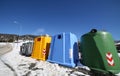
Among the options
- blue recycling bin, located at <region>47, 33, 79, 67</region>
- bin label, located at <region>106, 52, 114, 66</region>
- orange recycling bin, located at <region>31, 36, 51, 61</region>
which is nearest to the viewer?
bin label, located at <region>106, 52, 114, 66</region>

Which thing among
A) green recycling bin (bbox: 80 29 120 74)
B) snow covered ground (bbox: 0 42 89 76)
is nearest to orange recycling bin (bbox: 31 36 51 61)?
snow covered ground (bbox: 0 42 89 76)

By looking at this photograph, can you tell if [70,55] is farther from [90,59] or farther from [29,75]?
[29,75]

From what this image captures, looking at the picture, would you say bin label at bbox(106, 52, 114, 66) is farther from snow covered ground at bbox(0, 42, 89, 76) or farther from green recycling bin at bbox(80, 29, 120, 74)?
snow covered ground at bbox(0, 42, 89, 76)

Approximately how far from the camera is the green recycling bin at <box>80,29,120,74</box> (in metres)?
5.31

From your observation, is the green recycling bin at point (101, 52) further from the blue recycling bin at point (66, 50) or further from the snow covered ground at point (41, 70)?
the blue recycling bin at point (66, 50)

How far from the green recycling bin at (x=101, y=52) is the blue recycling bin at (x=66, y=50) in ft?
3.96

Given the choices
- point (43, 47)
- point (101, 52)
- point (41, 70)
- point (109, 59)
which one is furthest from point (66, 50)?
point (43, 47)

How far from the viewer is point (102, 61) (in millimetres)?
5348

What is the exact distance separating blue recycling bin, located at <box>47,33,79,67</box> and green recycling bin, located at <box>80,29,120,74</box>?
47.6 inches

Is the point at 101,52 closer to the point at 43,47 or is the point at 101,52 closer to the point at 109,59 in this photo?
the point at 109,59

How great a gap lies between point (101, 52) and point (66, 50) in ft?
7.91

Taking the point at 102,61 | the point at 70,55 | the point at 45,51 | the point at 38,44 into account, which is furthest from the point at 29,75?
the point at 38,44

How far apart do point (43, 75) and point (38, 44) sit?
223 inches

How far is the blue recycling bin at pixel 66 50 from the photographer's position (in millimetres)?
7216
